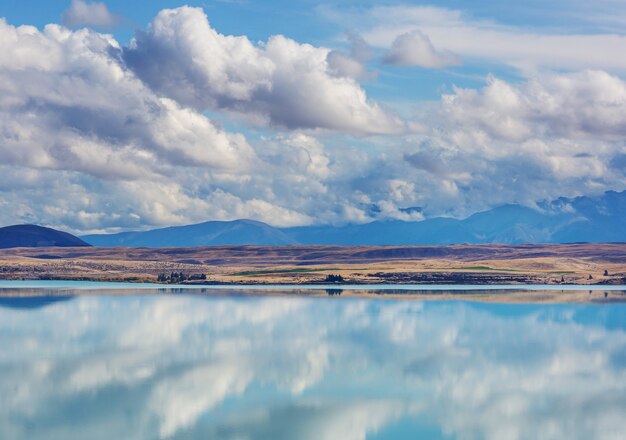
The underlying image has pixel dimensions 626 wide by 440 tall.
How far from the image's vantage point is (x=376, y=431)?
3638 centimetres

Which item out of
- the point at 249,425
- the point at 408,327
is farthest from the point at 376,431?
the point at 408,327

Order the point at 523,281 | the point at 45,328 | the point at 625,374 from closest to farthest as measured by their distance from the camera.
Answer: the point at 625,374
the point at 45,328
the point at 523,281

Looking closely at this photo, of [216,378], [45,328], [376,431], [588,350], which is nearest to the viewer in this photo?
[376,431]

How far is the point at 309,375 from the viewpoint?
49.0 meters

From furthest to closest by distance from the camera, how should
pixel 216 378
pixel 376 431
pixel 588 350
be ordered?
pixel 588 350
pixel 216 378
pixel 376 431

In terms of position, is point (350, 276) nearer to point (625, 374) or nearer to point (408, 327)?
point (408, 327)

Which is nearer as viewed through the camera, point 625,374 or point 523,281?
point 625,374

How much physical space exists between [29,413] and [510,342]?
39.1m

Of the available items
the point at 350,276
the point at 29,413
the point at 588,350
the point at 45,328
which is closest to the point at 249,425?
the point at 29,413

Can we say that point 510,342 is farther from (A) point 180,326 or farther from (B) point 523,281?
(B) point 523,281

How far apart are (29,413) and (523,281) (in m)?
151

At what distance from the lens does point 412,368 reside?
52062 millimetres

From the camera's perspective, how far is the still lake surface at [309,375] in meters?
37.1

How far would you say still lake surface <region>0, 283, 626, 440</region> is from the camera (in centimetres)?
3706
